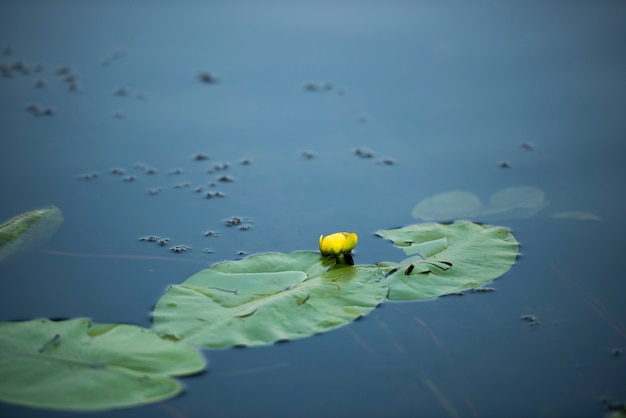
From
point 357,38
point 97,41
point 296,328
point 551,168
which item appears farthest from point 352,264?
point 97,41

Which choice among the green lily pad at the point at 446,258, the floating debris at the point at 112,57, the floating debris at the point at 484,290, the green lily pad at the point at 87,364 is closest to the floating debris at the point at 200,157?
the green lily pad at the point at 446,258

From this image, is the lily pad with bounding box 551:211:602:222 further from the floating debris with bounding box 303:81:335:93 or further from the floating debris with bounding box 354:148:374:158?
the floating debris with bounding box 303:81:335:93

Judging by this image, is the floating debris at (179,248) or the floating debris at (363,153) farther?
the floating debris at (363,153)

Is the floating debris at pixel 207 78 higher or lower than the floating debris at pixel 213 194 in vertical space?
higher

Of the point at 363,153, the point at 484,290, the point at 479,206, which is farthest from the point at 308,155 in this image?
the point at 484,290

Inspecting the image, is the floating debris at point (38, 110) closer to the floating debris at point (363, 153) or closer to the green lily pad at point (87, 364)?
the floating debris at point (363, 153)

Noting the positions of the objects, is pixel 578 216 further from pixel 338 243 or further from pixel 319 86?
pixel 319 86
